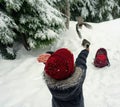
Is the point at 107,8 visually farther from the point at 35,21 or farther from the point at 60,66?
the point at 60,66

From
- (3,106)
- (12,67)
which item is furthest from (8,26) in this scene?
(3,106)

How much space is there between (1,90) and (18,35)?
79.7 inches

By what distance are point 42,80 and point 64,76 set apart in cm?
280

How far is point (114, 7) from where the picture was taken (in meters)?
12.6

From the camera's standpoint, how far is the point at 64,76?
9.19 feet

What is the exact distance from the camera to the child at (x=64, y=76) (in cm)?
Answer: 276

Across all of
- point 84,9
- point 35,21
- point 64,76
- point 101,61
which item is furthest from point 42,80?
point 84,9

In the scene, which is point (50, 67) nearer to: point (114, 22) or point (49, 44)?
point (49, 44)

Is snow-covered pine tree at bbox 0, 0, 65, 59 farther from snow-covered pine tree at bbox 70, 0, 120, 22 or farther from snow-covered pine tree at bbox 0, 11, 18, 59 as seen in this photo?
snow-covered pine tree at bbox 70, 0, 120, 22

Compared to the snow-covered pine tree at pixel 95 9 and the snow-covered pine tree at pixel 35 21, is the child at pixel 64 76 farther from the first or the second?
the snow-covered pine tree at pixel 95 9

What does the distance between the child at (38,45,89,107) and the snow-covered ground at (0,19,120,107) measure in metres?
1.89

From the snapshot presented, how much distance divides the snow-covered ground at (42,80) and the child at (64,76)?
1.89 meters

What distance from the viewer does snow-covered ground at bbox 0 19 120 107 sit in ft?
16.2

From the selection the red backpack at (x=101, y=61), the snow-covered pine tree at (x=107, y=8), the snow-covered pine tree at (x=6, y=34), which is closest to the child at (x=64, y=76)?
the red backpack at (x=101, y=61)
